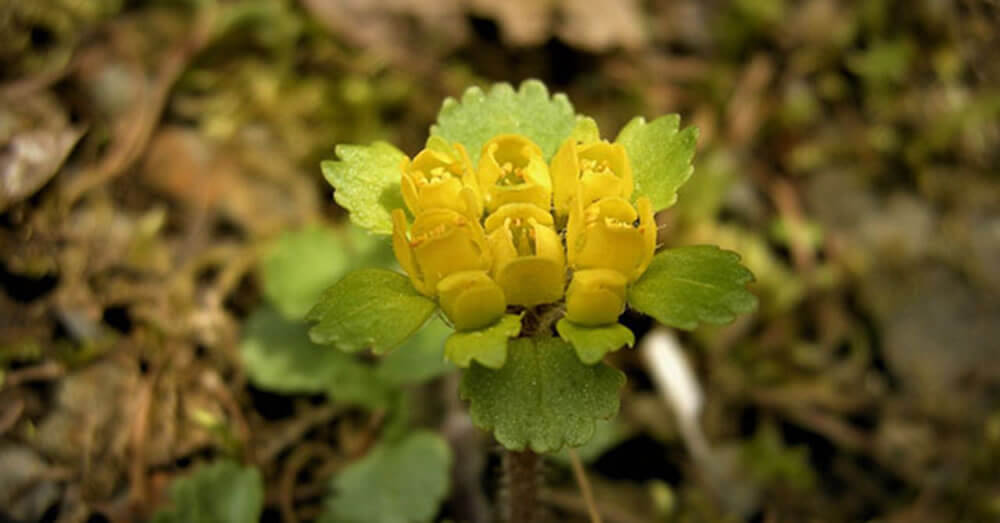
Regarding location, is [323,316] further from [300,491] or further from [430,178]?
[300,491]

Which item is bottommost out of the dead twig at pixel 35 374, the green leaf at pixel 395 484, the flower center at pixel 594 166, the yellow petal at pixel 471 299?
the dead twig at pixel 35 374

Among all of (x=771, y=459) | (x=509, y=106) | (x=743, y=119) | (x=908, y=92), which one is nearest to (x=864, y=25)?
(x=908, y=92)

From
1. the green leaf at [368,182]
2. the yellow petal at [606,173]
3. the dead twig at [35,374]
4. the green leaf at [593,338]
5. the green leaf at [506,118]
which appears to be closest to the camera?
the green leaf at [593,338]

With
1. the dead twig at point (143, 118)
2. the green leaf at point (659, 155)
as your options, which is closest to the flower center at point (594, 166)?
the green leaf at point (659, 155)

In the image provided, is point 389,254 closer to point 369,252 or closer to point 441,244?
point 369,252

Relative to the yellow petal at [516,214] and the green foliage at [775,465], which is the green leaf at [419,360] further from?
the green foliage at [775,465]

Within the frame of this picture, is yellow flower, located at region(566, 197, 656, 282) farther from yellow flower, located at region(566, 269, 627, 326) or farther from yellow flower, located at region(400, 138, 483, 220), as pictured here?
yellow flower, located at region(400, 138, 483, 220)

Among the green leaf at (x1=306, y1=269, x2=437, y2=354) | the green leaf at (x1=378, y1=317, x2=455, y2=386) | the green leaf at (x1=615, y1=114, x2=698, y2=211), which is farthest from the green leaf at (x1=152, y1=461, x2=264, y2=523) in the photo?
the green leaf at (x1=615, y1=114, x2=698, y2=211)
